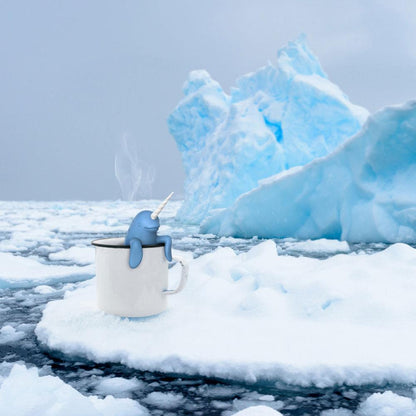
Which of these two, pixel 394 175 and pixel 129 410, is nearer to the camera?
pixel 129 410

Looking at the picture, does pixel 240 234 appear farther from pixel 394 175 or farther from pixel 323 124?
pixel 323 124

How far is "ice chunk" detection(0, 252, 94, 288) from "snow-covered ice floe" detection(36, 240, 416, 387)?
3.52 ft

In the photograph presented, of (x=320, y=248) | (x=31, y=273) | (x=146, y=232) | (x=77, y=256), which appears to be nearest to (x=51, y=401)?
(x=146, y=232)

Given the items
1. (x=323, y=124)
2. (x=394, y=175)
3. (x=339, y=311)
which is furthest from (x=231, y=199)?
(x=339, y=311)

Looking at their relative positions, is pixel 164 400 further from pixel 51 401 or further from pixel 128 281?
pixel 128 281

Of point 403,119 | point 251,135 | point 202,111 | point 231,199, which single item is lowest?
point 231,199

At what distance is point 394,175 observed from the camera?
6.58 metres

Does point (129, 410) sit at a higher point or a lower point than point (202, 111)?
lower

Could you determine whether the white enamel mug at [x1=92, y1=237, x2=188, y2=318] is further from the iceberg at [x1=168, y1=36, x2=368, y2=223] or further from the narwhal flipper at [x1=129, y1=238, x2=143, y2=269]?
the iceberg at [x1=168, y1=36, x2=368, y2=223]

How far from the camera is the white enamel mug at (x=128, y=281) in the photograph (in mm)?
1661

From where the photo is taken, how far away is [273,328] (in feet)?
5.43

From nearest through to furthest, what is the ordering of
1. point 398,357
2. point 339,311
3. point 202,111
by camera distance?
point 398,357 → point 339,311 → point 202,111

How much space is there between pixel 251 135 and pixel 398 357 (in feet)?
33.4

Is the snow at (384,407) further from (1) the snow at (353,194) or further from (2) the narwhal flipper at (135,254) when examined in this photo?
(1) the snow at (353,194)
